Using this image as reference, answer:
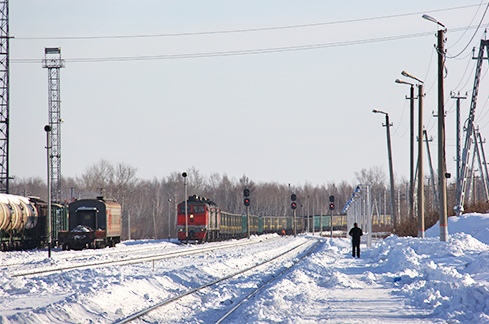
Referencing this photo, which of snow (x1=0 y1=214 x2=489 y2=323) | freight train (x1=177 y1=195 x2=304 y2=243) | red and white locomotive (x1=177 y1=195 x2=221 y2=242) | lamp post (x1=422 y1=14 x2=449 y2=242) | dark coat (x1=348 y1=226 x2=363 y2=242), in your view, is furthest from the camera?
freight train (x1=177 y1=195 x2=304 y2=243)

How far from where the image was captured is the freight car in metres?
47.6

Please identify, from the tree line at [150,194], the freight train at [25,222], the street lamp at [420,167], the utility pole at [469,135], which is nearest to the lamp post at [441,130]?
the street lamp at [420,167]

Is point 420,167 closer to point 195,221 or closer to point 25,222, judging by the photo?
point 25,222

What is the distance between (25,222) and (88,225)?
4.05 m

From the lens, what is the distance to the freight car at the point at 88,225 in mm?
47594

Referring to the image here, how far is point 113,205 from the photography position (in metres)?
53.4

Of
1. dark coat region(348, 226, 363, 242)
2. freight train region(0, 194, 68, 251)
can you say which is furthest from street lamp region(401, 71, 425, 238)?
freight train region(0, 194, 68, 251)

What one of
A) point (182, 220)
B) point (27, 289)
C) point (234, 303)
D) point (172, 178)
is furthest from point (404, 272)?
point (172, 178)

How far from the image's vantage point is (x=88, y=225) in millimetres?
49219

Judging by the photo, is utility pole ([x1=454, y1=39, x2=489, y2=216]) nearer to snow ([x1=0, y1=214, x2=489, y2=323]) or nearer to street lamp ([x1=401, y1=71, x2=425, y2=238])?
street lamp ([x1=401, y1=71, x2=425, y2=238])

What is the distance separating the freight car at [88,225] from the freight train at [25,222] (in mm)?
1776

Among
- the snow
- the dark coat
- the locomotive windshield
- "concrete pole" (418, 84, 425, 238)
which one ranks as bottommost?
the snow

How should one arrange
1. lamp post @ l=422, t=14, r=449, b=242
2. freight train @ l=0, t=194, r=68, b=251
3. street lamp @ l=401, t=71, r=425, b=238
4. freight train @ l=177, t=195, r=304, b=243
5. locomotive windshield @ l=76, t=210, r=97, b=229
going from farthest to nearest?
freight train @ l=177, t=195, r=304, b=243, locomotive windshield @ l=76, t=210, r=97, b=229, freight train @ l=0, t=194, r=68, b=251, street lamp @ l=401, t=71, r=425, b=238, lamp post @ l=422, t=14, r=449, b=242

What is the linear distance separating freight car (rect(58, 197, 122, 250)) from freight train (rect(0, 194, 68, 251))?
5.83 feet
